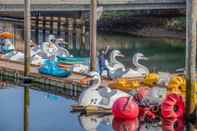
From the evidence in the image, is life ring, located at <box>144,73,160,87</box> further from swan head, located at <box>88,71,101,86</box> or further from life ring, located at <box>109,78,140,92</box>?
swan head, located at <box>88,71,101,86</box>

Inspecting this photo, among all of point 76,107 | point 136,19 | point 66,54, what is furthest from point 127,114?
point 136,19

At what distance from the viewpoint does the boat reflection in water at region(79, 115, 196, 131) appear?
77.6 feet

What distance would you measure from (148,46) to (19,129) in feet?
122

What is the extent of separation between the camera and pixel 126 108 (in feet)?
79.6

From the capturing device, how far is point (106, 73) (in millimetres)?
31703

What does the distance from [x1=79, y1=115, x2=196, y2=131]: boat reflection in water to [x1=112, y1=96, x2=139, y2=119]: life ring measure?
1.02ft

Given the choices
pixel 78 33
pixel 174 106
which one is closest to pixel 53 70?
pixel 174 106

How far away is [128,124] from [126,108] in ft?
2.16

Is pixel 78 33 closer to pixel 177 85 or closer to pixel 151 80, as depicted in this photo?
pixel 151 80

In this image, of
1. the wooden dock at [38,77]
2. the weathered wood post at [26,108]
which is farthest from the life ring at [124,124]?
the wooden dock at [38,77]

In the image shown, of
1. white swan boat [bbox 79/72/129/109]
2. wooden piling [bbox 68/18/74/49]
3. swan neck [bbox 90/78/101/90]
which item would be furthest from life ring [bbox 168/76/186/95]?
wooden piling [bbox 68/18/74/49]

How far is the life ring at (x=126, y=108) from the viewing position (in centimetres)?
2415

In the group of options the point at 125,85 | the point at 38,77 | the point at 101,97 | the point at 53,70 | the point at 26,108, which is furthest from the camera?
the point at 53,70

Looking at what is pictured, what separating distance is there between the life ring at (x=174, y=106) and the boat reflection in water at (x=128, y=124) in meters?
0.25
